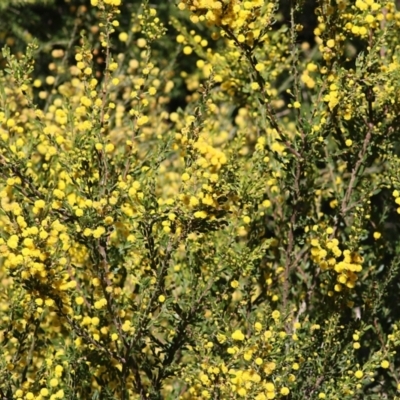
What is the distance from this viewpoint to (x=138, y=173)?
261cm

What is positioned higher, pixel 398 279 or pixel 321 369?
pixel 398 279

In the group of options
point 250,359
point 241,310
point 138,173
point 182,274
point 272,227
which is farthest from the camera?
point 272,227

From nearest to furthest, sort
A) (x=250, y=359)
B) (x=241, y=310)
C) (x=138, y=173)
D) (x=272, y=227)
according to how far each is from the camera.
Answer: (x=250, y=359)
(x=138, y=173)
(x=241, y=310)
(x=272, y=227)

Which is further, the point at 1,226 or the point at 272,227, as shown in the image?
the point at 272,227

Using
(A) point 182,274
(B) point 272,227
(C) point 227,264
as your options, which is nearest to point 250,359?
(C) point 227,264

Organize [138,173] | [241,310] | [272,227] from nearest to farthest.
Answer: [138,173], [241,310], [272,227]

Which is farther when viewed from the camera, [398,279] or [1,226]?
[398,279]

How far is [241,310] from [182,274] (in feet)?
1.21

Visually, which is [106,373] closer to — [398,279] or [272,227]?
[272,227]

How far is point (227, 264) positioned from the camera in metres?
2.52

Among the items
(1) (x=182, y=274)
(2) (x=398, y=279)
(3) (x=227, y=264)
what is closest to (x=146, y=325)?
(3) (x=227, y=264)

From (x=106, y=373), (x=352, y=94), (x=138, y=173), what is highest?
(x=352, y=94)

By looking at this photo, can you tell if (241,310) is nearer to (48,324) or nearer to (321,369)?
(321,369)

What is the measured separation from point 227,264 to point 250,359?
1.17ft
